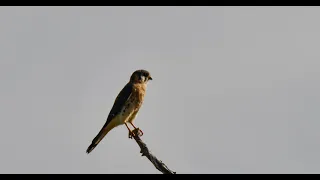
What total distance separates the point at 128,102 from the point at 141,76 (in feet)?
2.40

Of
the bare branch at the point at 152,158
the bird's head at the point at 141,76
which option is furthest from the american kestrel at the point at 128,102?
the bare branch at the point at 152,158

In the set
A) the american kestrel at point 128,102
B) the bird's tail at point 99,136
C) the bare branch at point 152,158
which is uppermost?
the american kestrel at point 128,102

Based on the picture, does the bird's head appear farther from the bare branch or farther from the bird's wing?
the bare branch

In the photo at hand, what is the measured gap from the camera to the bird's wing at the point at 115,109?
14.0m

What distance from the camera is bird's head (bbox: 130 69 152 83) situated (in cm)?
1573

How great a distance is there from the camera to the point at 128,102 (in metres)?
15.3

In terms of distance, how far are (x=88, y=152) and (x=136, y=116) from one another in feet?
6.38

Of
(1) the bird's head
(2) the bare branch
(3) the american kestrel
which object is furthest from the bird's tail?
(1) the bird's head

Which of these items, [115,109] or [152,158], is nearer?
[152,158]

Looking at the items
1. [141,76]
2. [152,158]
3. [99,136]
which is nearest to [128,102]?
[141,76]

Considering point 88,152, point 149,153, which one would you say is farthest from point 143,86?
point 149,153

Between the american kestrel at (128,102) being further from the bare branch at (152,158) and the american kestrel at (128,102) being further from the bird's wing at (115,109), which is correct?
the bare branch at (152,158)

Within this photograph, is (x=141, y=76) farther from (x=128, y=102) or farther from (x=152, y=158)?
(x=152, y=158)
